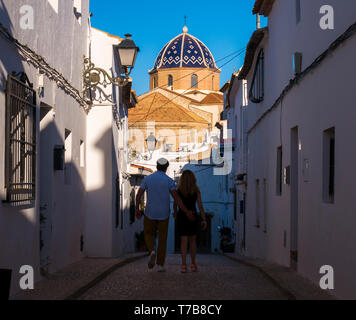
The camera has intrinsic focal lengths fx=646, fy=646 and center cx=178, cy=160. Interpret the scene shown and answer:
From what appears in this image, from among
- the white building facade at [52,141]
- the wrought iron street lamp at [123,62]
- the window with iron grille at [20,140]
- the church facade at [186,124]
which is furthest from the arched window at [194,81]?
the window with iron grille at [20,140]

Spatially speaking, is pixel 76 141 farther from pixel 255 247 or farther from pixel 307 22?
pixel 255 247

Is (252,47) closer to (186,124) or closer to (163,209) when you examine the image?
(163,209)

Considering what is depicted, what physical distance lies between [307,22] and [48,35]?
13.1 feet

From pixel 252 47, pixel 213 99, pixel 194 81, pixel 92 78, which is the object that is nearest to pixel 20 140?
pixel 92 78

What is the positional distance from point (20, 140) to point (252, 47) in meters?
11.2

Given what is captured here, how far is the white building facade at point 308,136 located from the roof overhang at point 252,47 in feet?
0.21

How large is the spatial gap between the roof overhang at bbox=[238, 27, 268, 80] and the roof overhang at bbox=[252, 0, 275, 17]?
17.4 inches

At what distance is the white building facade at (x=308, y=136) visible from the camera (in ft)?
23.6

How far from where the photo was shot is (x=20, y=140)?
7.49 m

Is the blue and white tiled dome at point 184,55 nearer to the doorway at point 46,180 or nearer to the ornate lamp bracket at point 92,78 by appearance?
the ornate lamp bracket at point 92,78

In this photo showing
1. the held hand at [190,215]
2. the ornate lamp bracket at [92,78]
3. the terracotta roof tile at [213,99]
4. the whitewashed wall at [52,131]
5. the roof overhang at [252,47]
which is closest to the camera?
the whitewashed wall at [52,131]

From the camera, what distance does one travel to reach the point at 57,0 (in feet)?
32.2

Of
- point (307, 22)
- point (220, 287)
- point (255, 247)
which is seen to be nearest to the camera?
Answer: point (220, 287)
